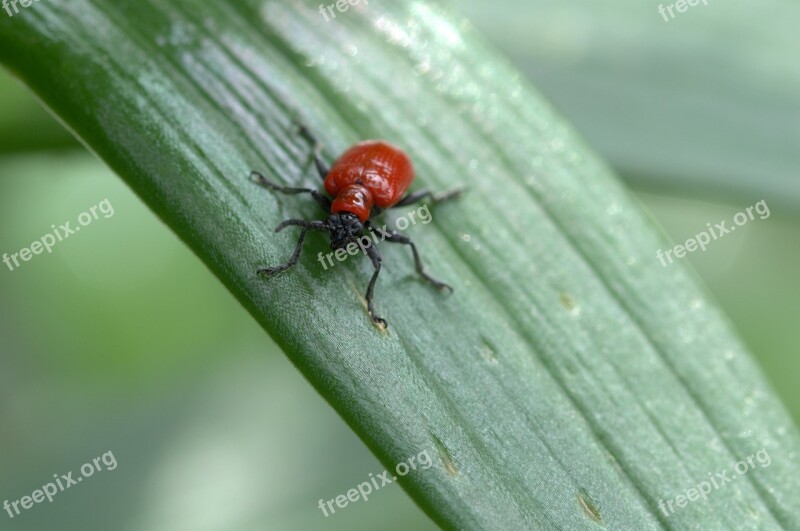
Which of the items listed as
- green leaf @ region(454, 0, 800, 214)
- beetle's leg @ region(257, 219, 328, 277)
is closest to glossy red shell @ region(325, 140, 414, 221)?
beetle's leg @ region(257, 219, 328, 277)

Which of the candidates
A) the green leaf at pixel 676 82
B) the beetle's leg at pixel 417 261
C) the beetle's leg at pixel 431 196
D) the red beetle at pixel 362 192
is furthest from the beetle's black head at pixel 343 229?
the green leaf at pixel 676 82

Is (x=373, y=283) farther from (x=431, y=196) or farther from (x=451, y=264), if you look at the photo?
(x=431, y=196)

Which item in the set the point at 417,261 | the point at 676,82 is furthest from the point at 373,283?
the point at 676,82

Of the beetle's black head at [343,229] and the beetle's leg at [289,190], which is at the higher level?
the beetle's leg at [289,190]

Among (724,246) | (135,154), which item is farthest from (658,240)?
(724,246)

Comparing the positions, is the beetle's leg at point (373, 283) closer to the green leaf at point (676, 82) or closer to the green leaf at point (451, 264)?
the green leaf at point (451, 264)

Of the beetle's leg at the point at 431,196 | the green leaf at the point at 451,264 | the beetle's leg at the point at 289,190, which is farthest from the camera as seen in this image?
the beetle's leg at the point at 431,196

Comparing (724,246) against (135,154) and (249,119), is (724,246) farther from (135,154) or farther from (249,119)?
(135,154)

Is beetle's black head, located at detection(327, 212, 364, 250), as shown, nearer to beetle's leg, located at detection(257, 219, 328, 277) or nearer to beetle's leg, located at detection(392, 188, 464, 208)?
beetle's leg, located at detection(257, 219, 328, 277)
